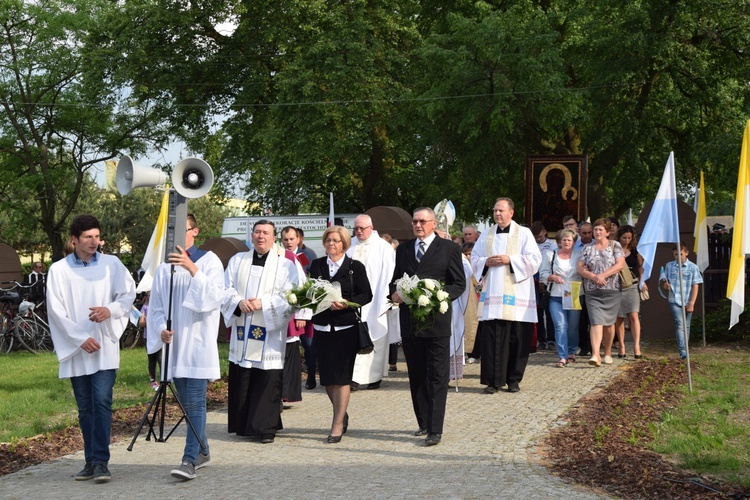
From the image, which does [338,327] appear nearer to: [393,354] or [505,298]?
[505,298]

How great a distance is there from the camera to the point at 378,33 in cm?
3188

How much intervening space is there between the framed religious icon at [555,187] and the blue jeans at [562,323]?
723 centimetres

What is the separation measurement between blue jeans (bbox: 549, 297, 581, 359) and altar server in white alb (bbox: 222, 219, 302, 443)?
5.83 meters

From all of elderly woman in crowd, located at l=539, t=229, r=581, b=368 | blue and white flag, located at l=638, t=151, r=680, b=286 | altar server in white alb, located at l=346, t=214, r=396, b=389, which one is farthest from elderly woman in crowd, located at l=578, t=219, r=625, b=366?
altar server in white alb, located at l=346, t=214, r=396, b=389

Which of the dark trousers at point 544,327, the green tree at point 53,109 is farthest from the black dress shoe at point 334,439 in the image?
the green tree at point 53,109

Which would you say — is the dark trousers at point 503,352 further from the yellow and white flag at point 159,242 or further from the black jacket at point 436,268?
the yellow and white flag at point 159,242

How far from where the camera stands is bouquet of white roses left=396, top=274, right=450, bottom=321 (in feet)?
29.7

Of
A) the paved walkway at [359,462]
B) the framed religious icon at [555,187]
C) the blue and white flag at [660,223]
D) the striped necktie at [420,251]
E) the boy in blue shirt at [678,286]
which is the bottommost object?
the paved walkway at [359,462]

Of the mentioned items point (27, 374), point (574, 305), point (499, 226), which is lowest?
point (27, 374)

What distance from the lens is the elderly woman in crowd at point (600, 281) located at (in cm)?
1405

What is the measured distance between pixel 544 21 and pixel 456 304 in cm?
1296

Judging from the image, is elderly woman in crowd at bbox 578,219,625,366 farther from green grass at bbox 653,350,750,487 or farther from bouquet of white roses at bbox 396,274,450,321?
bouquet of white roses at bbox 396,274,450,321

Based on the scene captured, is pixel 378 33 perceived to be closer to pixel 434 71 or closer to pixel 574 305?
pixel 434 71

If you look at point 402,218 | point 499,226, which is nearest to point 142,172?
point 499,226
